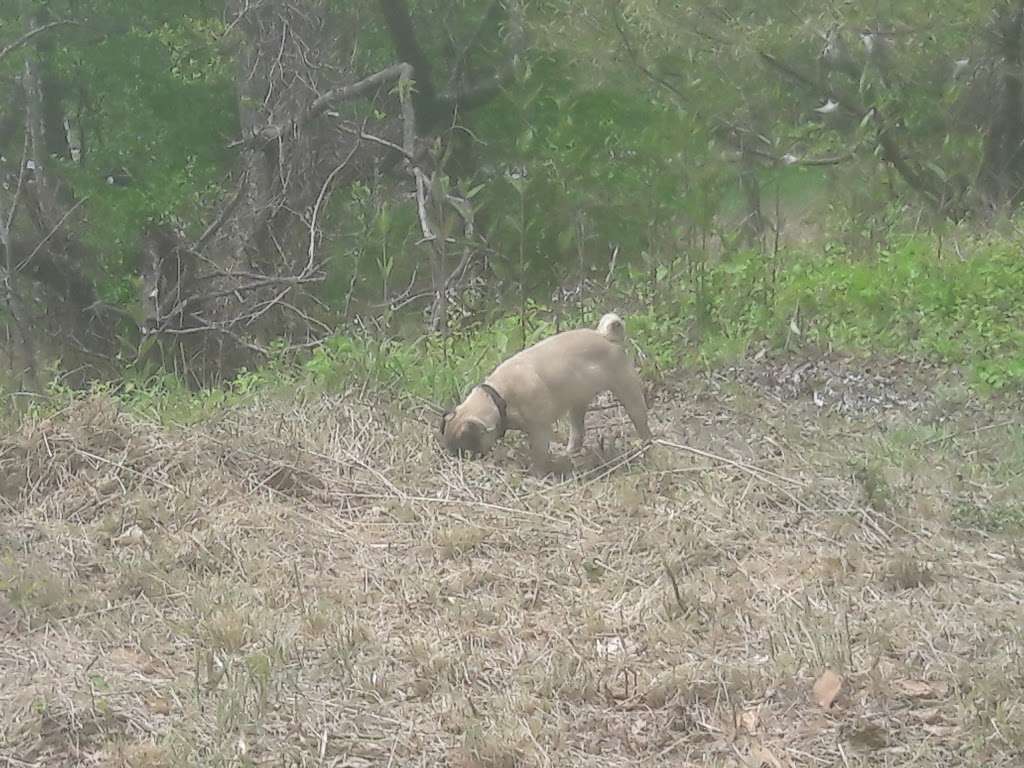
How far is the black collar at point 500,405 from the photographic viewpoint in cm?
540

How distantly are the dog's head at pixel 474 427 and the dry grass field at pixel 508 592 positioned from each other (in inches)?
3.9

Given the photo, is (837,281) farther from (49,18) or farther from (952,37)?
(49,18)

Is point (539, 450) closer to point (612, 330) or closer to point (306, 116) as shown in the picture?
point (612, 330)

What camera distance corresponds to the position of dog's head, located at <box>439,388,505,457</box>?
17.6 ft

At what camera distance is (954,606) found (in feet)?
12.7

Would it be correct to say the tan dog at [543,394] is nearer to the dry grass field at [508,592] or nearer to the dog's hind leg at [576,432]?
the dog's hind leg at [576,432]

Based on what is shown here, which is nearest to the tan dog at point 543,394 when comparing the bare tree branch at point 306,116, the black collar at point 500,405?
the black collar at point 500,405

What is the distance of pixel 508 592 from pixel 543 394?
1.40m

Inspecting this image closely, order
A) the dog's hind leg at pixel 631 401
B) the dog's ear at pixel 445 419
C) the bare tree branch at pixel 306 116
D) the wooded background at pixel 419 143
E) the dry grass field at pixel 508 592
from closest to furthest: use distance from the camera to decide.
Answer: the dry grass field at pixel 508 592 → the dog's ear at pixel 445 419 → the dog's hind leg at pixel 631 401 → the wooded background at pixel 419 143 → the bare tree branch at pixel 306 116

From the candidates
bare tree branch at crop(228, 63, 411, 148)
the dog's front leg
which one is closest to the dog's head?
the dog's front leg

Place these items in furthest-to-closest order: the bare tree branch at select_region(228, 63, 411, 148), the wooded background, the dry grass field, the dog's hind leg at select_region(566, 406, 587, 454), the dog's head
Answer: the bare tree branch at select_region(228, 63, 411, 148) → the wooded background → the dog's hind leg at select_region(566, 406, 587, 454) → the dog's head → the dry grass field

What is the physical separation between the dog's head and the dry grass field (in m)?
0.10

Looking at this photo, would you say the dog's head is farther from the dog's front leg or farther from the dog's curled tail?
the dog's curled tail

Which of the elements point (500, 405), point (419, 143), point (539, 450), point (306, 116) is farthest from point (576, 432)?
point (419, 143)
